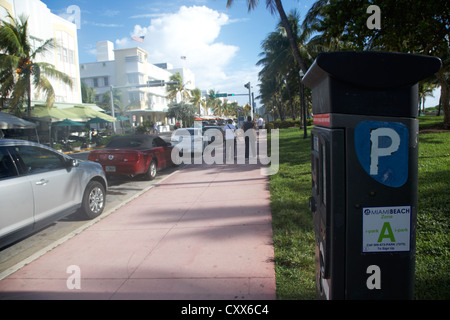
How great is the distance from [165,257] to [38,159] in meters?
2.67

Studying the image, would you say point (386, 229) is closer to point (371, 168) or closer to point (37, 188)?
point (371, 168)

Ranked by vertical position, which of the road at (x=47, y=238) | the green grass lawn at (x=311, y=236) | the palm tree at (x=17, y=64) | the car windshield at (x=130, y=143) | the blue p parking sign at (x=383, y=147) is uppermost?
the palm tree at (x=17, y=64)

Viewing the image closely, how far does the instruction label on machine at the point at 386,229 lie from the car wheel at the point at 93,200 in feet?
16.9

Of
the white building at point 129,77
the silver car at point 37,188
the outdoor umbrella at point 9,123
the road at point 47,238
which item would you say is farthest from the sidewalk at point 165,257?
the white building at point 129,77

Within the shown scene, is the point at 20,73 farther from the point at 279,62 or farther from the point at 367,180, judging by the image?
the point at 367,180

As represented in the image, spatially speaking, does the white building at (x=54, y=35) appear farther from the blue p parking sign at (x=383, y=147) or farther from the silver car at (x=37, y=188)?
the blue p parking sign at (x=383, y=147)

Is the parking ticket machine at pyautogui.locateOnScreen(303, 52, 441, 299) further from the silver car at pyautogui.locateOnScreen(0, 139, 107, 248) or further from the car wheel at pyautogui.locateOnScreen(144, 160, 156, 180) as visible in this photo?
the car wheel at pyautogui.locateOnScreen(144, 160, 156, 180)

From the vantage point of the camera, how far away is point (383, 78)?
5.97 feet

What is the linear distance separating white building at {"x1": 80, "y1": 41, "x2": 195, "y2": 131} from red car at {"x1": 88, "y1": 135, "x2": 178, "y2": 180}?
36.6 meters

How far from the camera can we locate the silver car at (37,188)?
13.8 ft

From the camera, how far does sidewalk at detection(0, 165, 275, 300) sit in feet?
11.1

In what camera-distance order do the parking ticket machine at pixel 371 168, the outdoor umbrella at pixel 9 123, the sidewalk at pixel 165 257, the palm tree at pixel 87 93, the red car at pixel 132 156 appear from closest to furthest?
the parking ticket machine at pixel 371 168 < the sidewalk at pixel 165 257 < the red car at pixel 132 156 < the outdoor umbrella at pixel 9 123 < the palm tree at pixel 87 93

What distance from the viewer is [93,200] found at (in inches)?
243

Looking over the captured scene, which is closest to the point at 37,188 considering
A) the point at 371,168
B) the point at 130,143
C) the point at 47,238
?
the point at 47,238
